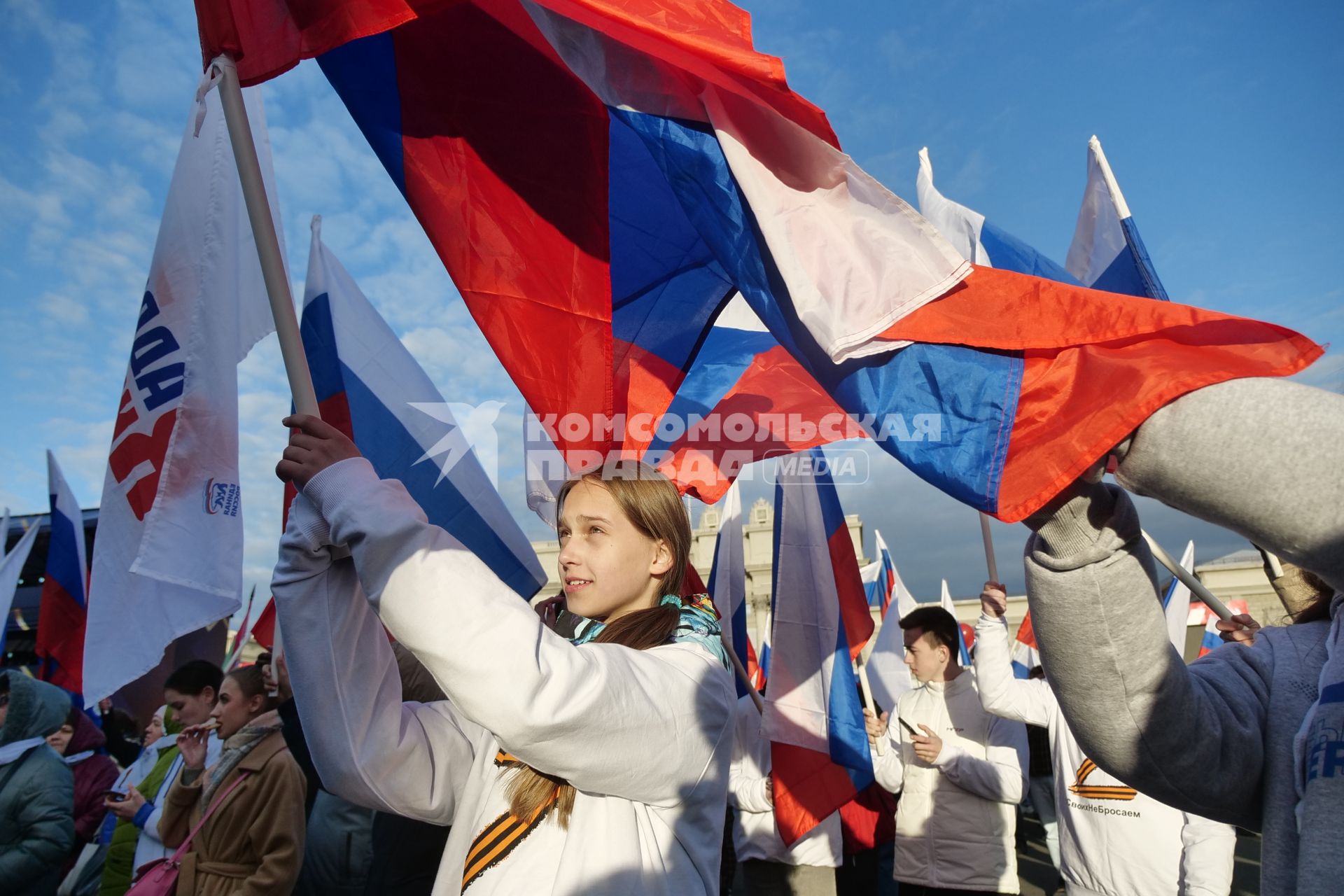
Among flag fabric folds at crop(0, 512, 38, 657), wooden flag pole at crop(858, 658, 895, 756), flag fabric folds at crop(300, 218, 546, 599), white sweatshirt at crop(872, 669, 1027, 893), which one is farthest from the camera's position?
flag fabric folds at crop(0, 512, 38, 657)

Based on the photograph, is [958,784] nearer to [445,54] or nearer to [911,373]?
[911,373]

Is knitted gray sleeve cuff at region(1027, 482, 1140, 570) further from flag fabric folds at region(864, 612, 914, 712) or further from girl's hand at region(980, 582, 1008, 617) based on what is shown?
Answer: flag fabric folds at region(864, 612, 914, 712)

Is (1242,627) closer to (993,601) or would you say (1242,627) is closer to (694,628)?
(993,601)

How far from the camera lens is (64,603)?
26.3 feet

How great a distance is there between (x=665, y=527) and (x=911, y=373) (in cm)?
70

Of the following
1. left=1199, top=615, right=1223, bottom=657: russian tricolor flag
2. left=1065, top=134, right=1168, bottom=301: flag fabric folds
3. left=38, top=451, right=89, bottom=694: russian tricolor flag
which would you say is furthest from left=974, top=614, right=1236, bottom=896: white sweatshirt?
left=38, top=451, right=89, bottom=694: russian tricolor flag

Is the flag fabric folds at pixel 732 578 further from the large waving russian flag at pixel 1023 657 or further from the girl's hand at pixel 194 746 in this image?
the large waving russian flag at pixel 1023 657

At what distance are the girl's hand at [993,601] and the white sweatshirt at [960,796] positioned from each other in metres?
0.75

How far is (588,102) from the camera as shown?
293 cm

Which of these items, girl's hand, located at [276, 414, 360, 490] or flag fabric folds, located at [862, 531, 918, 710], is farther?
flag fabric folds, located at [862, 531, 918, 710]

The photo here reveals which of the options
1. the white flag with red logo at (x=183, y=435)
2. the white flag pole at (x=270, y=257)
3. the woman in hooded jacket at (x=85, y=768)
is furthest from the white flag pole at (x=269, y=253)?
the woman in hooded jacket at (x=85, y=768)

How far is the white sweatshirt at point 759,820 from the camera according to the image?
5.34 metres

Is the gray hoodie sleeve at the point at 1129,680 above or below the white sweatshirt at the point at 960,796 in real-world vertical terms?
above

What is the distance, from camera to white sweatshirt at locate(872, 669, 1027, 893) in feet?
16.1
